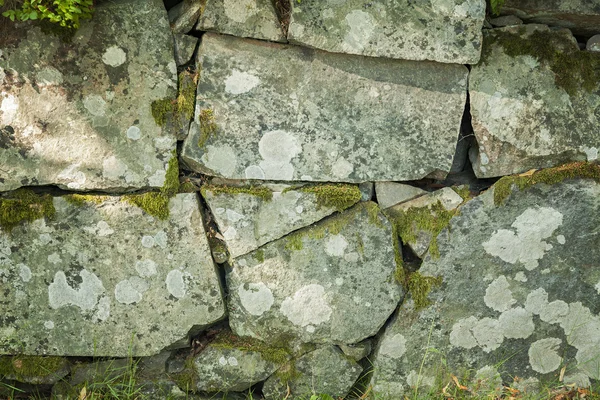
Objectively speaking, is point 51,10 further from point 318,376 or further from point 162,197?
point 318,376

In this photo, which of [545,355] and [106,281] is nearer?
[106,281]

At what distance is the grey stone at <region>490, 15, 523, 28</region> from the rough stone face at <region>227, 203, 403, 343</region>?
114 centimetres

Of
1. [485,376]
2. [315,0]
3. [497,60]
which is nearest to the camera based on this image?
[315,0]

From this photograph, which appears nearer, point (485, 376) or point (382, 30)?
point (382, 30)

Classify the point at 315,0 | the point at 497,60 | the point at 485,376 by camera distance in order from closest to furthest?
the point at 315,0 → the point at 497,60 → the point at 485,376

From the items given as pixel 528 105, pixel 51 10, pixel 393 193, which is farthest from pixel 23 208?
pixel 528 105

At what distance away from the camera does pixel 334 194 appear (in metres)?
3.05

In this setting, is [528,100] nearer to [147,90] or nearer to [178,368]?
[147,90]

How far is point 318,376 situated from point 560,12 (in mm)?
2235

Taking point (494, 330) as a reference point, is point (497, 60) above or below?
above

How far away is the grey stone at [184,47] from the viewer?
2932 mm

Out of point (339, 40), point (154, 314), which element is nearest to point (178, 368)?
point (154, 314)

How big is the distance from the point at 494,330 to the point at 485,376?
26cm

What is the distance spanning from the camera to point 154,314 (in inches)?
121
